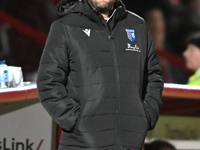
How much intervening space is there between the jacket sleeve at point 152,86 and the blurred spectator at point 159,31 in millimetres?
4614

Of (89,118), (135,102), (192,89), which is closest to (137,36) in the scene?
(135,102)

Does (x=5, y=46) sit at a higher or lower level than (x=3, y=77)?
lower

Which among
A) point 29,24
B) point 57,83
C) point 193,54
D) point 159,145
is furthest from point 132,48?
point 29,24

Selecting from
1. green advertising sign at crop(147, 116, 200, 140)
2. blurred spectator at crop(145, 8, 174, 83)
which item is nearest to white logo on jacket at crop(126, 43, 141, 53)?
green advertising sign at crop(147, 116, 200, 140)

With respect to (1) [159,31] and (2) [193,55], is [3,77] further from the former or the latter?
(1) [159,31]

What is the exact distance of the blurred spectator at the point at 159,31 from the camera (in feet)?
23.5

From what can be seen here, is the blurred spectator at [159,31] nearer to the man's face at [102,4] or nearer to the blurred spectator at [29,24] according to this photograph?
the blurred spectator at [29,24]

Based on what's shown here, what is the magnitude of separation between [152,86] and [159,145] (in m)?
1.18

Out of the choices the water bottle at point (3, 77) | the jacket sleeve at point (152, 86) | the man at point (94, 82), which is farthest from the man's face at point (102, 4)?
the water bottle at point (3, 77)

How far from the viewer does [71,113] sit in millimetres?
2307

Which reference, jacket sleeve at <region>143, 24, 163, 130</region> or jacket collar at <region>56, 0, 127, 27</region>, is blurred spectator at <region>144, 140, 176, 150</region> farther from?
jacket collar at <region>56, 0, 127, 27</region>

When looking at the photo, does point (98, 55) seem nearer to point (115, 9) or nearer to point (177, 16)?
point (115, 9)

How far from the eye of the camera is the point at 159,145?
141 inches

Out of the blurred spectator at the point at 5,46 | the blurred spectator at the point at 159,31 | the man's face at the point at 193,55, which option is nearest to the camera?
the man's face at the point at 193,55
